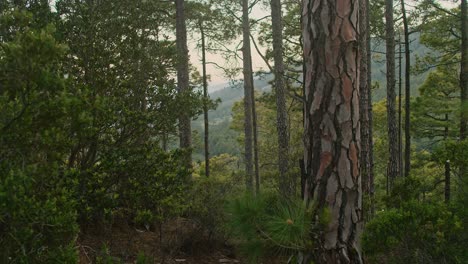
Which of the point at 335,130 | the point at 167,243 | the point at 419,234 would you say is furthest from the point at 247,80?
the point at 335,130

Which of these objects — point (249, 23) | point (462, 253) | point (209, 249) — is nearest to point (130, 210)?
point (209, 249)

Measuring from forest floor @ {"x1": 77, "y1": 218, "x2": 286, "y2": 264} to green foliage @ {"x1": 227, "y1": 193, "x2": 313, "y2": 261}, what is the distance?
2.58 m

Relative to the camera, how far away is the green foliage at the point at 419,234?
349cm

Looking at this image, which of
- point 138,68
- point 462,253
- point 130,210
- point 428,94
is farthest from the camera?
point 428,94

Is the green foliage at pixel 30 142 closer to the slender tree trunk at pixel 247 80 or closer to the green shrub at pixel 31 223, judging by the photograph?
the green shrub at pixel 31 223

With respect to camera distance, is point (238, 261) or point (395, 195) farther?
point (238, 261)

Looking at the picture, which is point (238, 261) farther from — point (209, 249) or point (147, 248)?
point (147, 248)

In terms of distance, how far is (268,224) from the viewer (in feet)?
8.98

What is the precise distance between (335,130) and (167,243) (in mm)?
4200

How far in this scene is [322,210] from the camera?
2.77 metres

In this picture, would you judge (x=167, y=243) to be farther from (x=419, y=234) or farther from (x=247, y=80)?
(x=247, y=80)

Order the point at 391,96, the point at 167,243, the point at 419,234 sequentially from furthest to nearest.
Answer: the point at 391,96 → the point at 167,243 → the point at 419,234

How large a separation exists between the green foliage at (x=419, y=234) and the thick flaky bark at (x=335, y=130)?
737 millimetres

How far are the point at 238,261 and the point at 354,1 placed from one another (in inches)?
179
